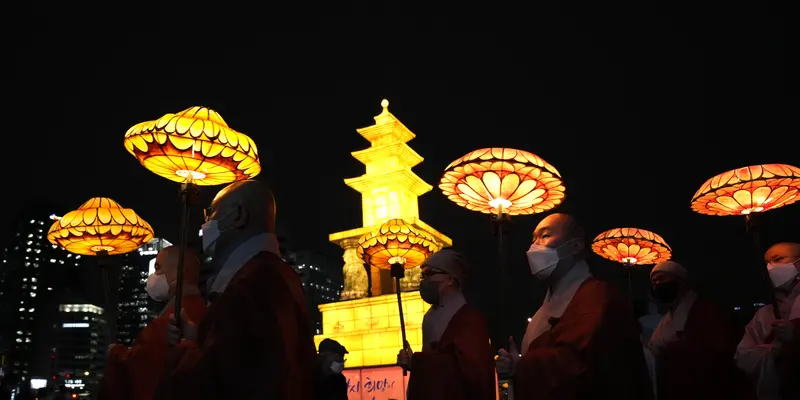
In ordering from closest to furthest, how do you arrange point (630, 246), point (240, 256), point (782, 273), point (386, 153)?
point (240, 256) < point (782, 273) < point (630, 246) < point (386, 153)

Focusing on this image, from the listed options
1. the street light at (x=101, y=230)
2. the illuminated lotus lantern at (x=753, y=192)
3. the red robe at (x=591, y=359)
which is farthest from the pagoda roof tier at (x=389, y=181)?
the red robe at (x=591, y=359)

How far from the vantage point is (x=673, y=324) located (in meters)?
5.35

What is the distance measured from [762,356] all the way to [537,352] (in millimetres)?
1897

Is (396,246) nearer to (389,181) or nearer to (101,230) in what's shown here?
(101,230)

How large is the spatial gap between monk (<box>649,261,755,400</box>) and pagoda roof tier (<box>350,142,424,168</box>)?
15.3 meters

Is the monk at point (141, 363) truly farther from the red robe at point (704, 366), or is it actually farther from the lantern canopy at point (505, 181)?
the red robe at point (704, 366)

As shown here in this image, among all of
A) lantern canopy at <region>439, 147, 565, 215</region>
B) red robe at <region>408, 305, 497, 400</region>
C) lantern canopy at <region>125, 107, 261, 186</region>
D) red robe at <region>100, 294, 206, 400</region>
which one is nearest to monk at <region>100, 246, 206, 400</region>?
red robe at <region>100, 294, 206, 400</region>

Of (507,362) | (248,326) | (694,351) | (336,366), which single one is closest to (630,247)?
(694,351)

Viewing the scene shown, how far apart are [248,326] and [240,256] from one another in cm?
59

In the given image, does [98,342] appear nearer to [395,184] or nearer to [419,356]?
[395,184]

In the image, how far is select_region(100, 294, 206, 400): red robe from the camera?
15.7ft

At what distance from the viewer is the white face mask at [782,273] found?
5078 mm

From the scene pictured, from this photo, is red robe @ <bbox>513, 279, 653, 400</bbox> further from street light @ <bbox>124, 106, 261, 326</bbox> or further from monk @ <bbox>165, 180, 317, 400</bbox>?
street light @ <bbox>124, 106, 261, 326</bbox>

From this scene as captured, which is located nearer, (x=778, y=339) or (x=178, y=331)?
(x=178, y=331)
